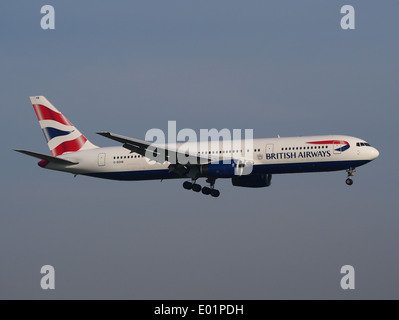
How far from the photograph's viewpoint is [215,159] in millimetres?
79375

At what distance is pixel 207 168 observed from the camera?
79188 millimetres

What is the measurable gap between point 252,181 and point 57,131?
67.6ft

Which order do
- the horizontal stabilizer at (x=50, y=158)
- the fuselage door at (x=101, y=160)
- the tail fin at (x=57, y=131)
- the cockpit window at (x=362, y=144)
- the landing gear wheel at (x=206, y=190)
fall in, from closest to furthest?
the cockpit window at (x=362, y=144) → the horizontal stabilizer at (x=50, y=158) → the landing gear wheel at (x=206, y=190) → the fuselage door at (x=101, y=160) → the tail fin at (x=57, y=131)

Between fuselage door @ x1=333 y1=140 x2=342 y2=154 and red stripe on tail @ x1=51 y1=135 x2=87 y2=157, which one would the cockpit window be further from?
red stripe on tail @ x1=51 y1=135 x2=87 y2=157

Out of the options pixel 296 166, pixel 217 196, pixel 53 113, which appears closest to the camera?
pixel 296 166

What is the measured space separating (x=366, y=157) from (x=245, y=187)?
1308cm

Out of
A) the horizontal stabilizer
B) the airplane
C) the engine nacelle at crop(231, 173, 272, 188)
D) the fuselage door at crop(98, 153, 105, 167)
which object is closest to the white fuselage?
the airplane

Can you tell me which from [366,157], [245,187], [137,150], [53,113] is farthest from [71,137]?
[366,157]

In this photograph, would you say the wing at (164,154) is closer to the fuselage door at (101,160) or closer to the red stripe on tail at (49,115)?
the fuselage door at (101,160)

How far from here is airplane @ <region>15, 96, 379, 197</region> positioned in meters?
77.5

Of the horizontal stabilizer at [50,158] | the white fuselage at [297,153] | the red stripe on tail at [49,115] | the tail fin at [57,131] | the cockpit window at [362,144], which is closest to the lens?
the white fuselage at [297,153]

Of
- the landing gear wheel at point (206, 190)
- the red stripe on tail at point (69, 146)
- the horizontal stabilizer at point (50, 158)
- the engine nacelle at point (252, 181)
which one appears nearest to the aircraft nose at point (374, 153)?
the engine nacelle at point (252, 181)

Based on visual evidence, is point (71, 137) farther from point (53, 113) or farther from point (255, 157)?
point (255, 157)

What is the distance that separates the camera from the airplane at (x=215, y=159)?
7750 cm
